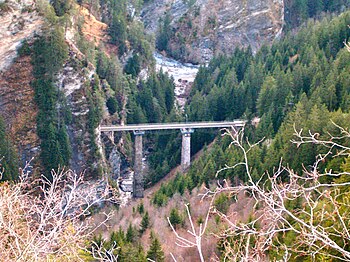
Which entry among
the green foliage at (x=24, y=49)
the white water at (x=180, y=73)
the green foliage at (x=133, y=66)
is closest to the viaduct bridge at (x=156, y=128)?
the green foliage at (x=24, y=49)

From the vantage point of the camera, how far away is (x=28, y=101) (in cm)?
3547

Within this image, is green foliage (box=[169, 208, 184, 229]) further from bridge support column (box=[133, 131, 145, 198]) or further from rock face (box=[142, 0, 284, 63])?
rock face (box=[142, 0, 284, 63])

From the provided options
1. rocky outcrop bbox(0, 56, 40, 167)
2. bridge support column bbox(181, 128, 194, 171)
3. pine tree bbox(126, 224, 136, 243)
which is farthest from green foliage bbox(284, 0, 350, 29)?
pine tree bbox(126, 224, 136, 243)

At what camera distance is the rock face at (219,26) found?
7362 centimetres

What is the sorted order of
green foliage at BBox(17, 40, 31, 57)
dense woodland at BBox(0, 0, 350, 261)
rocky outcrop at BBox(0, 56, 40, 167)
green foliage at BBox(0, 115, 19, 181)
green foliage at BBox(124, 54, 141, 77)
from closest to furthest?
1. dense woodland at BBox(0, 0, 350, 261)
2. green foliage at BBox(0, 115, 19, 181)
3. rocky outcrop at BBox(0, 56, 40, 167)
4. green foliage at BBox(17, 40, 31, 57)
5. green foliage at BBox(124, 54, 141, 77)

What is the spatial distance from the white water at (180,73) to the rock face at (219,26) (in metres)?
2.06

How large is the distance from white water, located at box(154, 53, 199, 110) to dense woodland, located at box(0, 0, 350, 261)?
3.33 metres

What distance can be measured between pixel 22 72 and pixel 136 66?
2405 cm

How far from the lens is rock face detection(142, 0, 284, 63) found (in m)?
73.6

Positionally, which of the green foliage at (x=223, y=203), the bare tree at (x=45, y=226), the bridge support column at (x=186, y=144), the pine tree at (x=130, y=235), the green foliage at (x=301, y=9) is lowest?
the bridge support column at (x=186, y=144)

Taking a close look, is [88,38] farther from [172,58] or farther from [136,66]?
[172,58]

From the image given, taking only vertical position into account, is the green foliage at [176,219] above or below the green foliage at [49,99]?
below

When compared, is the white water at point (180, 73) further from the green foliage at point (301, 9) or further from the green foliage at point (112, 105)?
the green foliage at point (301, 9)

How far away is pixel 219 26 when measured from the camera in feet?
251
